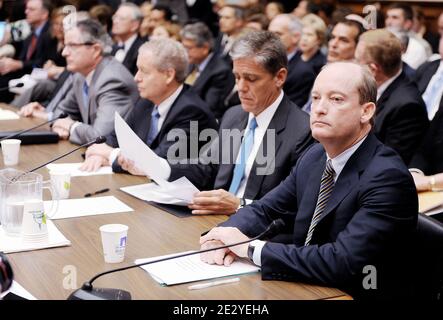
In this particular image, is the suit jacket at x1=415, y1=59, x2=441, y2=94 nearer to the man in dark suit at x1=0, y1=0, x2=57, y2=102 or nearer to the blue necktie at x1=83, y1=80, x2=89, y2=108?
the blue necktie at x1=83, y1=80, x2=89, y2=108

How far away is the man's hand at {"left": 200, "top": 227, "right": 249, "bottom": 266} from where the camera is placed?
6.52 ft

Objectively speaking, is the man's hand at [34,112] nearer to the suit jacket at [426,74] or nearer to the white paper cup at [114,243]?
the white paper cup at [114,243]

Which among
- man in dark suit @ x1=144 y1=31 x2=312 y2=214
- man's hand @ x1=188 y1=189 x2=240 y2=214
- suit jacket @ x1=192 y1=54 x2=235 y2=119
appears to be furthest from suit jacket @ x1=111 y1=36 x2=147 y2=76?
man's hand @ x1=188 y1=189 x2=240 y2=214

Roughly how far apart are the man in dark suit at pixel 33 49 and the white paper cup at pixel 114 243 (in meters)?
5.08

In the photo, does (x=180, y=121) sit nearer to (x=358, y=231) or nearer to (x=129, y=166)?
(x=129, y=166)

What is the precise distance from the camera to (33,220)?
212cm

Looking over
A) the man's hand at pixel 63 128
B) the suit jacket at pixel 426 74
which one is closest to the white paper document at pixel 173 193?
the man's hand at pixel 63 128

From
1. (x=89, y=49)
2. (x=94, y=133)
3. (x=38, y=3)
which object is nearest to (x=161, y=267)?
(x=94, y=133)

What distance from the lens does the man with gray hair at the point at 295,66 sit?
5555 mm

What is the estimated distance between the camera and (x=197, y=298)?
1755 mm
